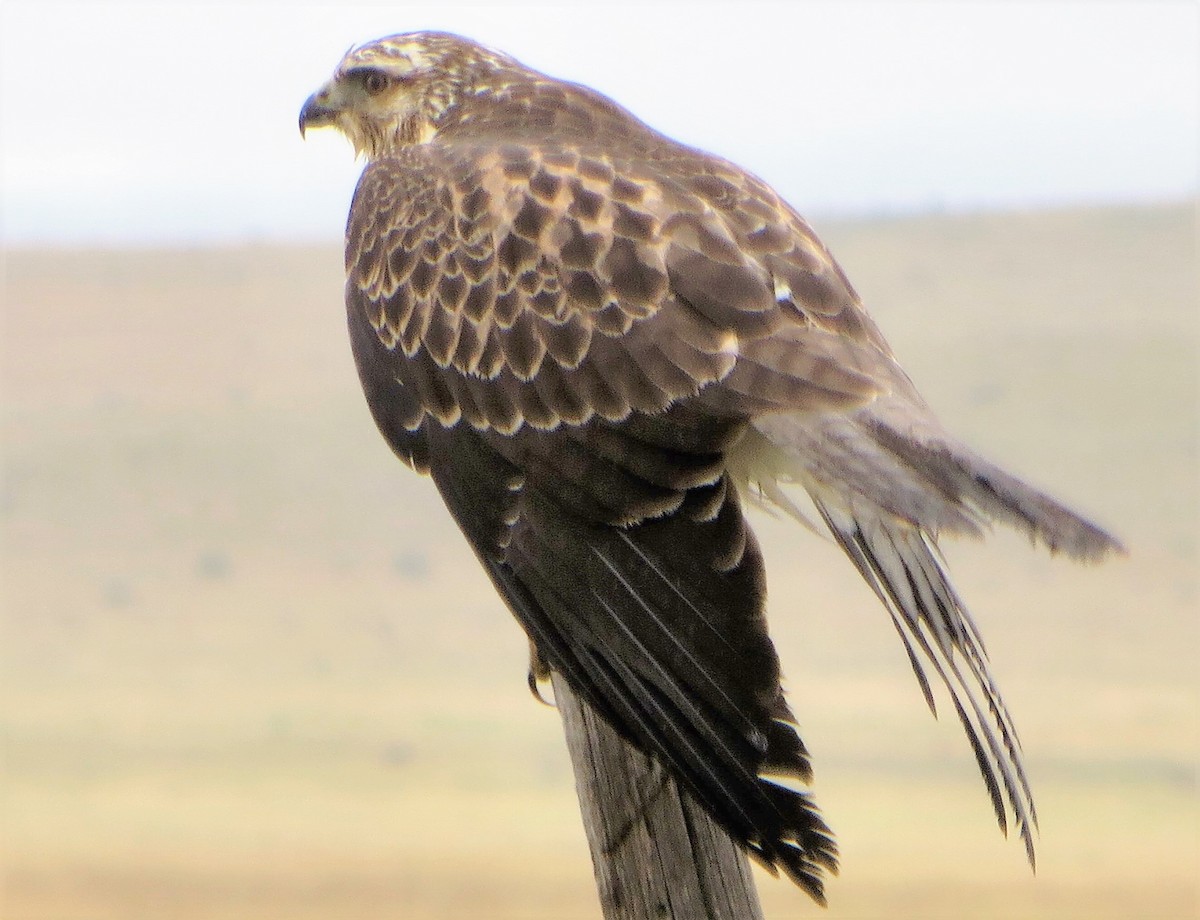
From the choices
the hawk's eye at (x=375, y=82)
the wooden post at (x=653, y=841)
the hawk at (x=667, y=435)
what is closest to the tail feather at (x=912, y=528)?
the hawk at (x=667, y=435)

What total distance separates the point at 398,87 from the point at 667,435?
2034 mm

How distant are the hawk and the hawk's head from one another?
768mm

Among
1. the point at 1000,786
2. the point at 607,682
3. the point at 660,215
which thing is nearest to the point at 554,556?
the point at 607,682

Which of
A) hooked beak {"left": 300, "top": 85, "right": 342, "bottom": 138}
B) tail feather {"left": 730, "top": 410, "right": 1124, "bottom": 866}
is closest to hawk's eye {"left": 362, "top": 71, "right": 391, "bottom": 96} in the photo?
hooked beak {"left": 300, "top": 85, "right": 342, "bottom": 138}

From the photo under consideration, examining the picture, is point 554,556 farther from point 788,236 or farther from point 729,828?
point 788,236

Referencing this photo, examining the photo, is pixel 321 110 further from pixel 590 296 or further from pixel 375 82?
pixel 590 296

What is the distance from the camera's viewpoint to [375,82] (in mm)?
4543

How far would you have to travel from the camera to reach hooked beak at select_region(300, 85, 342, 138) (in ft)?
15.1

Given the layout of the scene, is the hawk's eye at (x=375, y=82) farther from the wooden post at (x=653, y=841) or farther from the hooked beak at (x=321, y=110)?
the wooden post at (x=653, y=841)

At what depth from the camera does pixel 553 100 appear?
397 cm

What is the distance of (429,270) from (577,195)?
1.33 ft

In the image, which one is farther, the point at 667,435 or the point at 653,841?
the point at 653,841

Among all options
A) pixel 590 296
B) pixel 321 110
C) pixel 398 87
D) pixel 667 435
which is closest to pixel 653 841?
pixel 667 435

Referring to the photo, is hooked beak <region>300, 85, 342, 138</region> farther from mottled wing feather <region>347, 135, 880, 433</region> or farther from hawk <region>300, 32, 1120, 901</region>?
mottled wing feather <region>347, 135, 880, 433</region>
